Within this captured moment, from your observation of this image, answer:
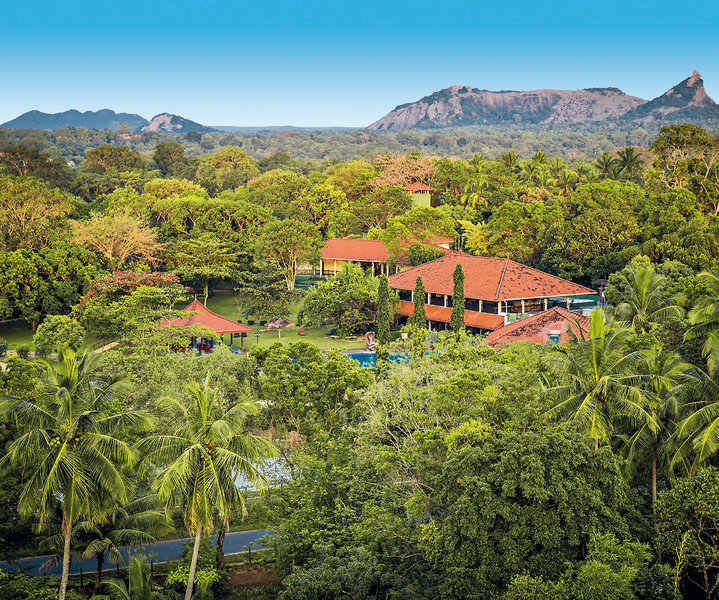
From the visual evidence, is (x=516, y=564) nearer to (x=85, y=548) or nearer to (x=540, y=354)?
(x=85, y=548)

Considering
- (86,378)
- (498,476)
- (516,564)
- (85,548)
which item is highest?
(86,378)

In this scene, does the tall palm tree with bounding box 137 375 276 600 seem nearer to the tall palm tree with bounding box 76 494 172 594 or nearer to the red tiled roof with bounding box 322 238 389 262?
the tall palm tree with bounding box 76 494 172 594

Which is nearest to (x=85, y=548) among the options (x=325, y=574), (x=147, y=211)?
(x=325, y=574)

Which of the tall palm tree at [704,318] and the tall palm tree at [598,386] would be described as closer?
the tall palm tree at [598,386]

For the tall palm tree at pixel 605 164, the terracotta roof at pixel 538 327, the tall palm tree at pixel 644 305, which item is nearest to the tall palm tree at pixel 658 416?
the tall palm tree at pixel 644 305

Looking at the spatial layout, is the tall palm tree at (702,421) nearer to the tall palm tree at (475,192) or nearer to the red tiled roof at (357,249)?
the red tiled roof at (357,249)
